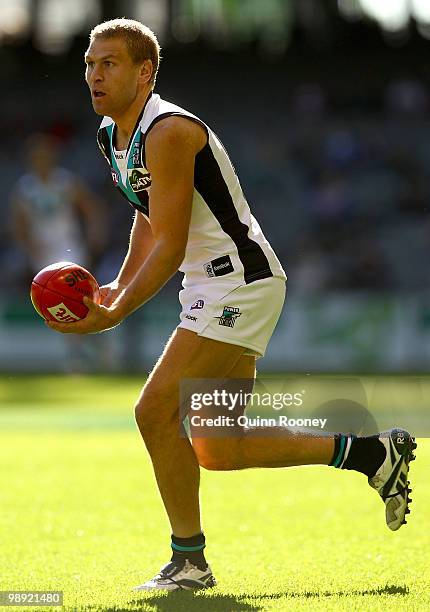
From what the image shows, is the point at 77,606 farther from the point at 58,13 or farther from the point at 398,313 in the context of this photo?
the point at 58,13

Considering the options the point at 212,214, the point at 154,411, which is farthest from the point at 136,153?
the point at 154,411

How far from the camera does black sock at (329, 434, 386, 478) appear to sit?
18.5ft

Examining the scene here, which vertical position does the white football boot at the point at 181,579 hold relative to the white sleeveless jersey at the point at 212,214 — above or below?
below

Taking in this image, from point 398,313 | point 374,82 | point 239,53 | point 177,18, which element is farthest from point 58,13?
point 398,313

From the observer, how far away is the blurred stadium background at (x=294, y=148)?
60.5 ft

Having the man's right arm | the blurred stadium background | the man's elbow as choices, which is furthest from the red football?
the blurred stadium background

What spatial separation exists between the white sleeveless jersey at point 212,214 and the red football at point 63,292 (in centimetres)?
44

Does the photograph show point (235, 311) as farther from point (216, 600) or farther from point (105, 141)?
point (216, 600)

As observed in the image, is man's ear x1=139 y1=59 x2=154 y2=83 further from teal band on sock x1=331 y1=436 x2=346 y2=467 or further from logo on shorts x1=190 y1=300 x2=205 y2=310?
teal band on sock x1=331 y1=436 x2=346 y2=467

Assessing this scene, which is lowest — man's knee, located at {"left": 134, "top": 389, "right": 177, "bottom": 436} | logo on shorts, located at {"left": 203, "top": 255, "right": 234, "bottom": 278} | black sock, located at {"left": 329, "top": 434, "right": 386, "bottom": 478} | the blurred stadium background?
the blurred stadium background

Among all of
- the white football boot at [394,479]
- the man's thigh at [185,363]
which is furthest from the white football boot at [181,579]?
the white football boot at [394,479]

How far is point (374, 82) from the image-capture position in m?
28.8

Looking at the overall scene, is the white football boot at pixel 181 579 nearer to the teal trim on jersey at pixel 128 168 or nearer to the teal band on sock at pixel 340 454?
the teal band on sock at pixel 340 454

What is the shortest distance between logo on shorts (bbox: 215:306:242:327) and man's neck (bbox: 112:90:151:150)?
0.82 metres
